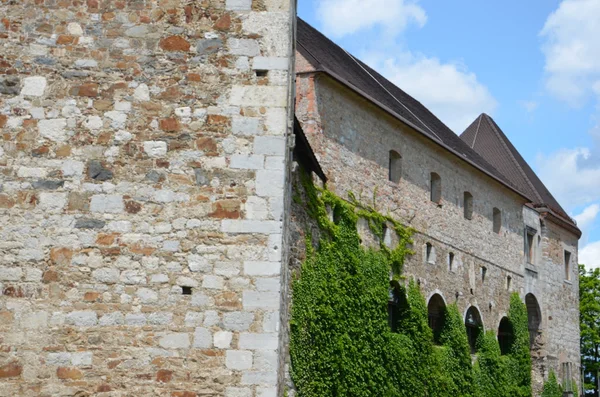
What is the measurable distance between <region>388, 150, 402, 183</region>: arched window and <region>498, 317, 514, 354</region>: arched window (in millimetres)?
8099

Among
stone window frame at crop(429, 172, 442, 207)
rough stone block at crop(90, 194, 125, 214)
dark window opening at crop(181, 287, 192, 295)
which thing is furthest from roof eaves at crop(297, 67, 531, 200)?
dark window opening at crop(181, 287, 192, 295)

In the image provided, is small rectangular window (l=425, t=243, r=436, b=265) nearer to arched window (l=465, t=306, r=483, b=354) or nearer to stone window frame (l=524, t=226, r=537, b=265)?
arched window (l=465, t=306, r=483, b=354)

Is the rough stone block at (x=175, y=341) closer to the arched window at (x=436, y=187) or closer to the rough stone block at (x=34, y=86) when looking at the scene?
the rough stone block at (x=34, y=86)

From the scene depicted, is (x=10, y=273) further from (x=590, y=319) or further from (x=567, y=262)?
(x=590, y=319)

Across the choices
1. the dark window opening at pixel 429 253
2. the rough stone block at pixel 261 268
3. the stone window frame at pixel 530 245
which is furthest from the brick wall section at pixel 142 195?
the stone window frame at pixel 530 245

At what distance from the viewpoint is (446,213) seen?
916 inches

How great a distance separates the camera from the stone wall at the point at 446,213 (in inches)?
719

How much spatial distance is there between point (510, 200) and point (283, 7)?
65.9 feet

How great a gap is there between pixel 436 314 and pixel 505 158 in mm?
12029

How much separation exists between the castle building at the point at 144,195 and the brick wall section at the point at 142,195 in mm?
14

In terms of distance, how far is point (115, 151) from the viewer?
898 centimetres

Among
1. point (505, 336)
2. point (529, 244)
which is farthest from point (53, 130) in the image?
point (529, 244)

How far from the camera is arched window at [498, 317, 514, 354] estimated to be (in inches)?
1056

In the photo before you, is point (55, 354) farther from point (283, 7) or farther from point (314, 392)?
point (314, 392)
